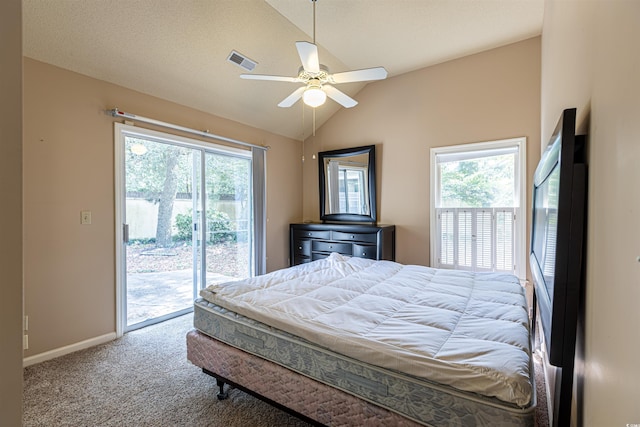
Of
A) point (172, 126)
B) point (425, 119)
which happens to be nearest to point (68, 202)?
point (172, 126)

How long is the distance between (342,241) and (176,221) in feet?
7.36

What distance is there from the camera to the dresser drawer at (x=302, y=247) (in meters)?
4.65

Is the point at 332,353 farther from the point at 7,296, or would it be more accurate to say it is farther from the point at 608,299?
the point at 7,296

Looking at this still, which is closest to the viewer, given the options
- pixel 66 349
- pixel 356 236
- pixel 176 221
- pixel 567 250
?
pixel 567 250

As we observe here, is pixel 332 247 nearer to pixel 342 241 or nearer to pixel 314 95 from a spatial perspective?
pixel 342 241

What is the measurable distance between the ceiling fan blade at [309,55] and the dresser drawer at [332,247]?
8.38 feet

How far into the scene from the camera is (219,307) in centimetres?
197

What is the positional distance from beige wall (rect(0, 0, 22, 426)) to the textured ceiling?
2.30 m

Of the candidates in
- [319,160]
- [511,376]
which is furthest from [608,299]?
[319,160]

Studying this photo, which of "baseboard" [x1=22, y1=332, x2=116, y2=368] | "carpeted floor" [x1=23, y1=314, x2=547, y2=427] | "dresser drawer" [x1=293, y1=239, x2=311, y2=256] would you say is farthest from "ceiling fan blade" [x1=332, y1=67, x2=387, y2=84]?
"baseboard" [x1=22, y1=332, x2=116, y2=368]

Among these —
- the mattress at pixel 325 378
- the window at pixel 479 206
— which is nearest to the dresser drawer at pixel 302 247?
the window at pixel 479 206

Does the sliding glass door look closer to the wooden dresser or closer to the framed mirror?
the wooden dresser

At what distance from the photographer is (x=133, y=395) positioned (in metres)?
2.00

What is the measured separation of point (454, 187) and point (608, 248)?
333 centimetres
